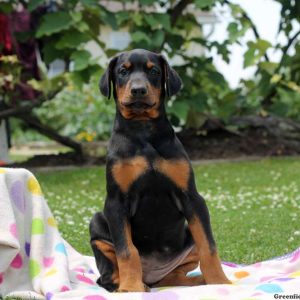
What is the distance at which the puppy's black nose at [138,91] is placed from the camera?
10.9ft

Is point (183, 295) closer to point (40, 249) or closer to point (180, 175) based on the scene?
point (180, 175)

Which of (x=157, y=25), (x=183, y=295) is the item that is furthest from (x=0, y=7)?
(x=183, y=295)

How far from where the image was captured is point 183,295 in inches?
124

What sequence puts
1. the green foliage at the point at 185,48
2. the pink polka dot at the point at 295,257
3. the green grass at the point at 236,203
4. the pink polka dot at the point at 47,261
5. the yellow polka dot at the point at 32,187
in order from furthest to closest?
1. the green foliage at the point at 185,48
2. the green grass at the point at 236,203
3. the pink polka dot at the point at 295,257
4. the yellow polka dot at the point at 32,187
5. the pink polka dot at the point at 47,261

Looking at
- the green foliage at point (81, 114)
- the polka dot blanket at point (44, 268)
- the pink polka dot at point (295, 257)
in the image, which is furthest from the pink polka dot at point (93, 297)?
the green foliage at point (81, 114)

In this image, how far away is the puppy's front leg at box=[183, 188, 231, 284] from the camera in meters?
3.40

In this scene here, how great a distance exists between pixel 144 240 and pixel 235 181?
477 cm

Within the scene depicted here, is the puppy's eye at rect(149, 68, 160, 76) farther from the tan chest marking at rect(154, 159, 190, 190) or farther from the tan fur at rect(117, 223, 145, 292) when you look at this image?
the tan fur at rect(117, 223, 145, 292)

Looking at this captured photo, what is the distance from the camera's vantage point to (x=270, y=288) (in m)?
3.20

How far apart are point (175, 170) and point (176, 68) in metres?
6.46

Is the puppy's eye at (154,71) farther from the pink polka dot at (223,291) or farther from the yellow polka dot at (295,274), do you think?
the yellow polka dot at (295,274)

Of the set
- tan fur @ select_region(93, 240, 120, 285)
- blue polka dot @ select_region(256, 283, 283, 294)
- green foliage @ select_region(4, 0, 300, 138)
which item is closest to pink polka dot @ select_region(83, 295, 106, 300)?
tan fur @ select_region(93, 240, 120, 285)

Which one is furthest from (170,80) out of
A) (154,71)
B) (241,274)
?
(241,274)

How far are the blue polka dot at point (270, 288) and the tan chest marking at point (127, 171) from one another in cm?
89
